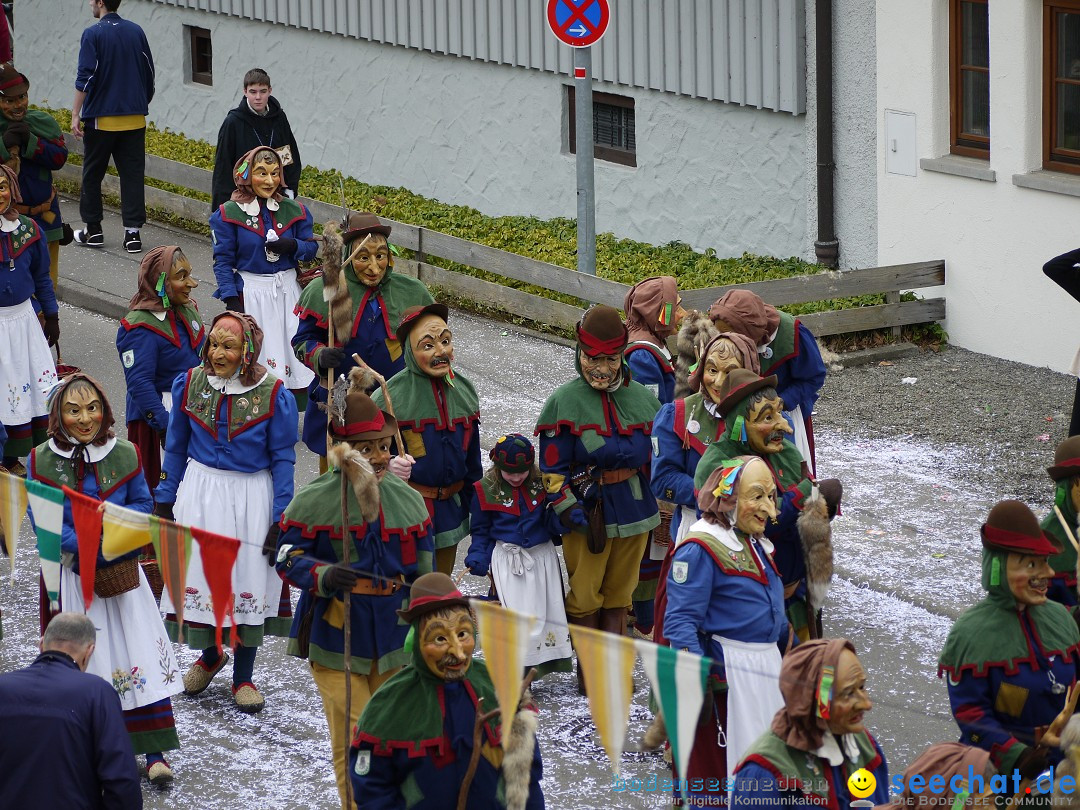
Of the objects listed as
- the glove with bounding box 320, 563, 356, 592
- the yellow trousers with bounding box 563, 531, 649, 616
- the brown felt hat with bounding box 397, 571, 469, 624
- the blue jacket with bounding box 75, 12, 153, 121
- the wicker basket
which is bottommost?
the yellow trousers with bounding box 563, 531, 649, 616

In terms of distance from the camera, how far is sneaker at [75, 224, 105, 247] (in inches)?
635

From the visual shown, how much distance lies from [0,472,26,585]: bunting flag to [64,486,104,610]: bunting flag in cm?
19

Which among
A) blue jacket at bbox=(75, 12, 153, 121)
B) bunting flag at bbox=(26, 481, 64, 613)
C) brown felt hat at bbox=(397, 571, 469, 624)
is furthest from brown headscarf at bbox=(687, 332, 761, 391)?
blue jacket at bbox=(75, 12, 153, 121)

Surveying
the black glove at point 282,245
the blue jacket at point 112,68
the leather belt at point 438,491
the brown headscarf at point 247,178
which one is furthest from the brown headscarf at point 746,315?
the blue jacket at point 112,68

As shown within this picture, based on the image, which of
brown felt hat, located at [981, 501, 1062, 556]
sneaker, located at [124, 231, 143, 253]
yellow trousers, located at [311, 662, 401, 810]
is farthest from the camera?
sneaker, located at [124, 231, 143, 253]

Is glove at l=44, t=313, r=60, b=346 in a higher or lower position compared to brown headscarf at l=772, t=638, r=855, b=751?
lower

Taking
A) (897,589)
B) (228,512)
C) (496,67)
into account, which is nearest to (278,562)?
(228,512)

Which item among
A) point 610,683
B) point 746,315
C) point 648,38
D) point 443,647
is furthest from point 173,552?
point 648,38

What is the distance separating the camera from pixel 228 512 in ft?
26.0

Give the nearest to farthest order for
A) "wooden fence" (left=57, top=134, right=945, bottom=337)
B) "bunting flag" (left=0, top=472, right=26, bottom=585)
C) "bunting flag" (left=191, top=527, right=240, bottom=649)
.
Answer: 1. "bunting flag" (left=191, top=527, right=240, bottom=649)
2. "bunting flag" (left=0, top=472, right=26, bottom=585)
3. "wooden fence" (left=57, top=134, right=945, bottom=337)

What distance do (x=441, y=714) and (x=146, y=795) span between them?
246cm

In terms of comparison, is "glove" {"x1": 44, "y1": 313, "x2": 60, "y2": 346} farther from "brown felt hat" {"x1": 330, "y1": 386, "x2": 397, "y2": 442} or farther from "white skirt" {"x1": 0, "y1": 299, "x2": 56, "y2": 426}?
"brown felt hat" {"x1": 330, "y1": 386, "x2": 397, "y2": 442}

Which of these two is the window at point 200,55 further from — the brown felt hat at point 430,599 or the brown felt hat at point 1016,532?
the brown felt hat at point 1016,532

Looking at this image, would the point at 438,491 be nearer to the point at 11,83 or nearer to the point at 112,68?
the point at 11,83
